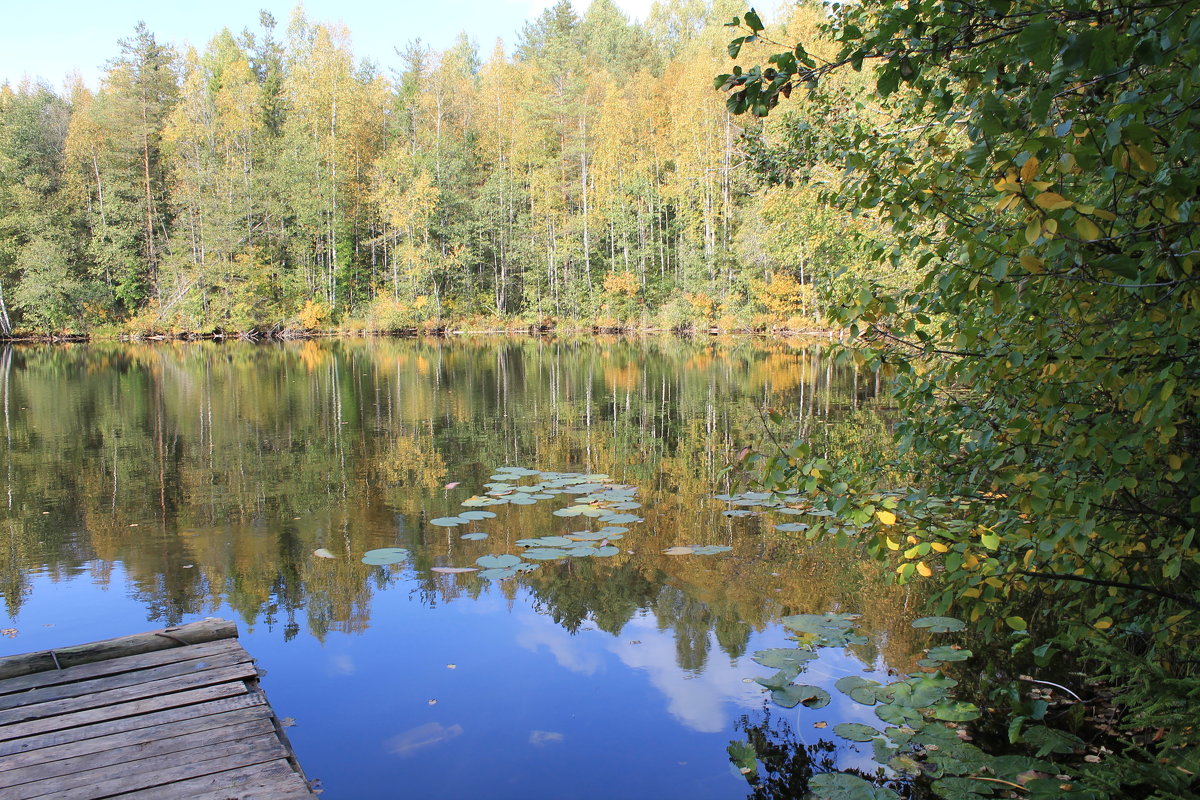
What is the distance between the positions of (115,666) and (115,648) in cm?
14

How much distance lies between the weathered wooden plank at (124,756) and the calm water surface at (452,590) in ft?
2.19

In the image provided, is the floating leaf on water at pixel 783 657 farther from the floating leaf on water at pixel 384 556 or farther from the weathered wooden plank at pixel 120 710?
the floating leaf on water at pixel 384 556

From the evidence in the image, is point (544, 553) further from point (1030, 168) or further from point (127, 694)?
point (1030, 168)

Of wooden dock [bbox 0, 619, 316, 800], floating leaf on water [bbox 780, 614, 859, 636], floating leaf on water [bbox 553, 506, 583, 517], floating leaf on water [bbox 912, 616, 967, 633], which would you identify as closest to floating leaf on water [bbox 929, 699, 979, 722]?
floating leaf on water [bbox 912, 616, 967, 633]

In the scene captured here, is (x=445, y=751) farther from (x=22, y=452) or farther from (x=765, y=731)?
(x=22, y=452)

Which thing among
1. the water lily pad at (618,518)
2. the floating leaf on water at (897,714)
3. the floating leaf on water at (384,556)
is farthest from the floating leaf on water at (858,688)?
the floating leaf on water at (384,556)

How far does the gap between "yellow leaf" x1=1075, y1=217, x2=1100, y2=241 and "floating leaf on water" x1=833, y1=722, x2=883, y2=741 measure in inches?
111

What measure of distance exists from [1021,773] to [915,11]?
3034 mm

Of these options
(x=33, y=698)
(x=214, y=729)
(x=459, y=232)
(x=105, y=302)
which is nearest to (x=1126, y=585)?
(x=214, y=729)

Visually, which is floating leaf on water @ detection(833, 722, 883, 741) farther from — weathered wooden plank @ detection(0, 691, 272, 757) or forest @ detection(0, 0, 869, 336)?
forest @ detection(0, 0, 869, 336)

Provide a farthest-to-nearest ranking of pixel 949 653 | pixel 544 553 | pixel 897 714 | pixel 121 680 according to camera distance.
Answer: pixel 544 553 → pixel 949 653 → pixel 897 714 → pixel 121 680

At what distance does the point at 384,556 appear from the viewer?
7.00 m

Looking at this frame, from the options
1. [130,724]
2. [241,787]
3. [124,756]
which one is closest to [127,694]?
[130,724]

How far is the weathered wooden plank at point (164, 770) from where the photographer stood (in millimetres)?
2994
